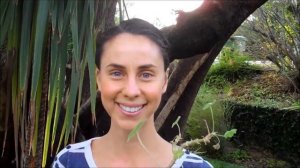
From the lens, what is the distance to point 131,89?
42.9 inches

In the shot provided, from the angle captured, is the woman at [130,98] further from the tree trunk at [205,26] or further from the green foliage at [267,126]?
the green foliage at [267,126]

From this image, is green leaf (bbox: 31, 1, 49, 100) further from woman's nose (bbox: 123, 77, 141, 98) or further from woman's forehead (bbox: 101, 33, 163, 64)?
woman's nose (bbox: 123, 77, 141, 98)

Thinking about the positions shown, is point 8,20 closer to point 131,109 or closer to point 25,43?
point 25,43

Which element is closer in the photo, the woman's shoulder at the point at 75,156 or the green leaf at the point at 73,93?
the woman's shoulder at the point at 75,156

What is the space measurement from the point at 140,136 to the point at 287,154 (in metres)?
6.62

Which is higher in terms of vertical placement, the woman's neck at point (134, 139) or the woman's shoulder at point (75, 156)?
the woman's neck at point (134, 139)

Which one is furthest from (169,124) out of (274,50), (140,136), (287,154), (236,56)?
(236,56)

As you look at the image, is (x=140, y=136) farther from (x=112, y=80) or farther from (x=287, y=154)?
(x=287, y=154)

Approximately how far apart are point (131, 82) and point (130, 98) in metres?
0.04

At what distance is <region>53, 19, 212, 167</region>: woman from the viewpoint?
1.11 meters

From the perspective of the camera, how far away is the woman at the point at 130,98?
3.64 ft

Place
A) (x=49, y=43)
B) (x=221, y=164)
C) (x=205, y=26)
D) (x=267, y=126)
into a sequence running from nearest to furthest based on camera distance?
(x=49, y=43), (x=205, y=26), (x=221, y=164), (x=267, y=126)

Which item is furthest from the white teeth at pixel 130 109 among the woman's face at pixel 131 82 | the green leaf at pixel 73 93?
the green leaf at pixel 73 93

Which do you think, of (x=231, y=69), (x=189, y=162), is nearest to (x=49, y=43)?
(x=189, y=162)
